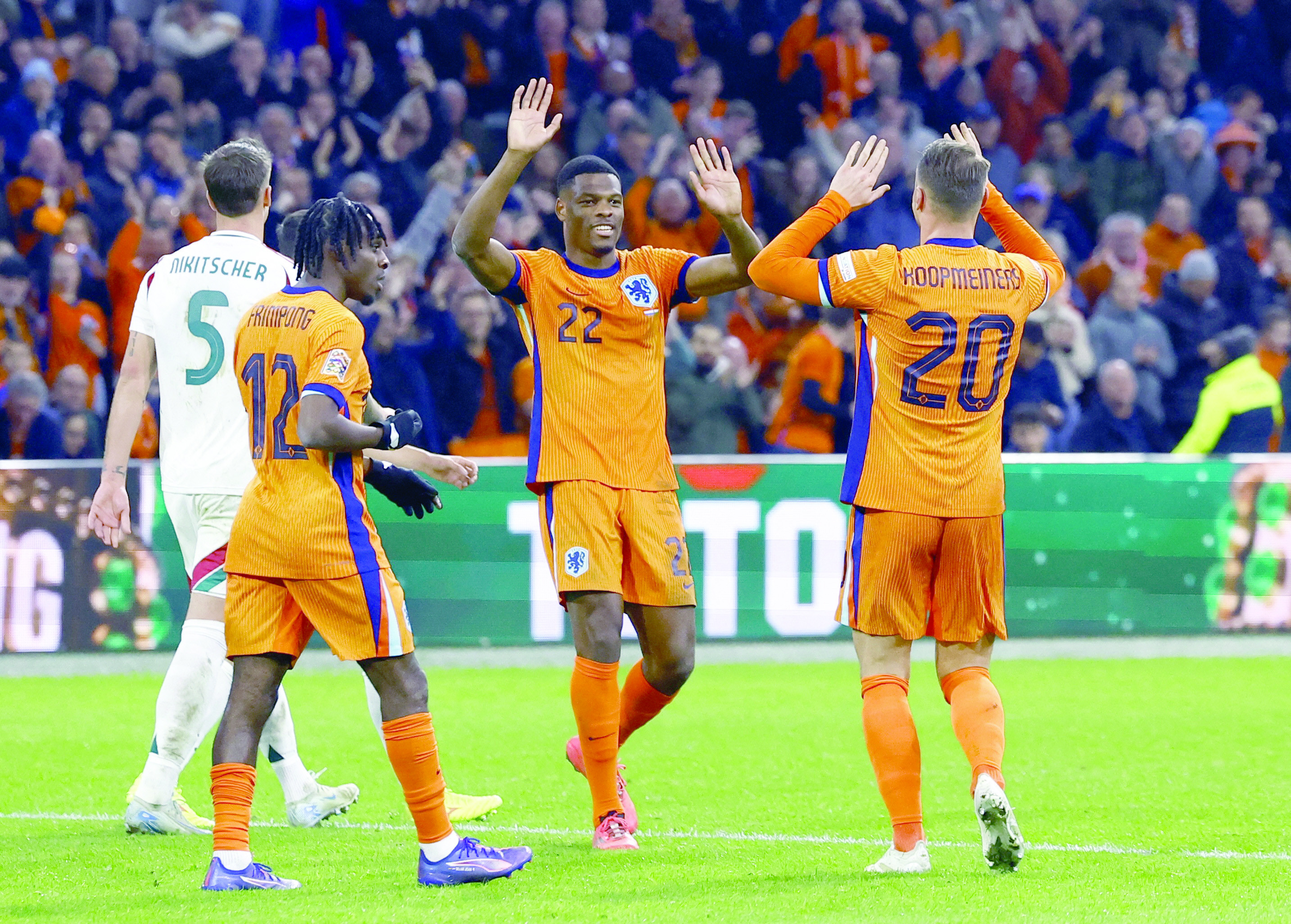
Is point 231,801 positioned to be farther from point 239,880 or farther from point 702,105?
point 702,105

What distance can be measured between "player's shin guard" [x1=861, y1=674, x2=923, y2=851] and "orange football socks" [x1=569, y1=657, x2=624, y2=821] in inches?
37.6

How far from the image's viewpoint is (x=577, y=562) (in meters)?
5.59

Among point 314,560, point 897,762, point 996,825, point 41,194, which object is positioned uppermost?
point 41,194

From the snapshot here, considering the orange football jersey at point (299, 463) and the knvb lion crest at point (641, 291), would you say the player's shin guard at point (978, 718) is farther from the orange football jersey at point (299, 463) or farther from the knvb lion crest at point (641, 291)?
the orange football jersey at point (299, 463)

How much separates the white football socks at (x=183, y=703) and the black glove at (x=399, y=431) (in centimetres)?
150

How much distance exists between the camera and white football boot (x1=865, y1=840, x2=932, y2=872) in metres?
4.95

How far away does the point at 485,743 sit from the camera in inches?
315

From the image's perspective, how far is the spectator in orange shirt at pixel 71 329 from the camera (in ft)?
40.9

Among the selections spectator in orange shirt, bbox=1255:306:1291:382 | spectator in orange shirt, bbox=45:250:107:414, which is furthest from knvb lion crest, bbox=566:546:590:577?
spectator in orange shirt, bbox=1255:306:1291:382

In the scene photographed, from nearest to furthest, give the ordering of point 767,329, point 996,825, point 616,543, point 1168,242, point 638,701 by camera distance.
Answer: point 996,825 < point 616,543 < point 638,701 < point 767,329 < point 1168,242

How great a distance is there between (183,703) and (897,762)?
2563 mm

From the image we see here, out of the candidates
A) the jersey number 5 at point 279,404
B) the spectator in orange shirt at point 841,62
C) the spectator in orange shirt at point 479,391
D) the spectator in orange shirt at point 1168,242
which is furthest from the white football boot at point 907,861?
the spectator in orange shirt at point 841,62

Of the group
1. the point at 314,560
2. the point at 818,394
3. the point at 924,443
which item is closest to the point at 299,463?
the point at 314,560

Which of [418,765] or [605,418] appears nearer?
[418,765]
